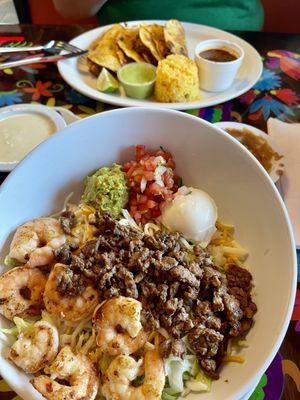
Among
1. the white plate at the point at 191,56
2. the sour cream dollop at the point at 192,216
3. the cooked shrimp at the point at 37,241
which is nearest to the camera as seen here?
the cooked shrimp at the point at 37,241

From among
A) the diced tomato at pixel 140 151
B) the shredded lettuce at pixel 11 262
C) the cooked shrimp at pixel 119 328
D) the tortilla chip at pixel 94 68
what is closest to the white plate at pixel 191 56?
the tortilla chip at pixel 94 68

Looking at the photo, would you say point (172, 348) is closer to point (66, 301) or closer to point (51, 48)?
point (66, 301)

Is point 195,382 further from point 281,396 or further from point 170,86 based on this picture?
point 170,86

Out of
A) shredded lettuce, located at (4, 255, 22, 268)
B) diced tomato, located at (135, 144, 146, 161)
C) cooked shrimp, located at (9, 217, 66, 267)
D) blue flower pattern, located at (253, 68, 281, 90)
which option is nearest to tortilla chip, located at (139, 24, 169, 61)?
blue flower pattern, located at (253, 68, 281, 90)

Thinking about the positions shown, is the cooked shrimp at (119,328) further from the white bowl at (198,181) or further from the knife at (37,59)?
the knife at (37,59)

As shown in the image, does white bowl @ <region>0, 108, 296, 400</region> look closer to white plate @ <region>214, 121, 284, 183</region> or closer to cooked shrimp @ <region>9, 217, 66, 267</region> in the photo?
cooked shrimp @ <region>9, 217, 66, 267</region>

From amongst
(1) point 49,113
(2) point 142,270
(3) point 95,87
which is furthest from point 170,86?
(2) point 142,270
